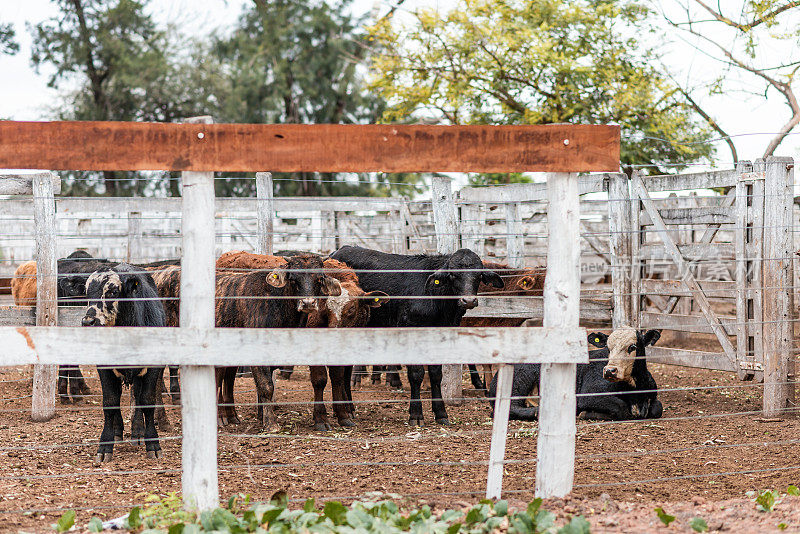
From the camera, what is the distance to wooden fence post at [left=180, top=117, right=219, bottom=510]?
12.0 feet

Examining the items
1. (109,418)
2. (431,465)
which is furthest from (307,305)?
(431,465)

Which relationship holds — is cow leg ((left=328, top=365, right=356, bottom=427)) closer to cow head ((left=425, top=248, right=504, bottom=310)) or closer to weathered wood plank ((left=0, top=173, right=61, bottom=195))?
cow head ((left=425, top=248, right=504, bottom=310))

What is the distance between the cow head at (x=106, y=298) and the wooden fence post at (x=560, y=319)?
3492 mm

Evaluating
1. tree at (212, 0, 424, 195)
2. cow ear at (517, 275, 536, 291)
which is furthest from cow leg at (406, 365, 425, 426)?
tree at (212, 0, 424, 195)

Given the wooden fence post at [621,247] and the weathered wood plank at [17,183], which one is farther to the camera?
the wooden fence post at [621,247]

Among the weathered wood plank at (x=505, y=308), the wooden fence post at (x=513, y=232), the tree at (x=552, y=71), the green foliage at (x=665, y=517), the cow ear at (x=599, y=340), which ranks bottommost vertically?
the green foliage at (x=665, y=517)

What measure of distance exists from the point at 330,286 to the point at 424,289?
1.37 meters

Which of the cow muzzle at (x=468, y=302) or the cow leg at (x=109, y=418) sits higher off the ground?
the cow muzzle at (x=468, y=302)

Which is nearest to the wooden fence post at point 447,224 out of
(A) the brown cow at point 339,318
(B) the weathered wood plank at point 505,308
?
(B) the weathered wood plank at point 505,308

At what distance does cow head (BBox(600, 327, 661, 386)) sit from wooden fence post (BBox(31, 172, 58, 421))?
201 inches

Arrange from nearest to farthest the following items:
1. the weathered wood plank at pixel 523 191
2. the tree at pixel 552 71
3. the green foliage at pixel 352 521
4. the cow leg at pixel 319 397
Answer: the green foliage at pixel 352 521, the cow leg at pixel 319 397, the weathered wood plank at pixel 523 191, the tree at pixel 552 71

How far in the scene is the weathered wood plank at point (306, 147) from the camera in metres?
3.70

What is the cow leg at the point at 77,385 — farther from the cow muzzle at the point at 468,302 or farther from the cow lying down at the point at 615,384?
the cow lying down at the point at 615,384

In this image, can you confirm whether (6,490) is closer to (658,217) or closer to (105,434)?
(105,434)
